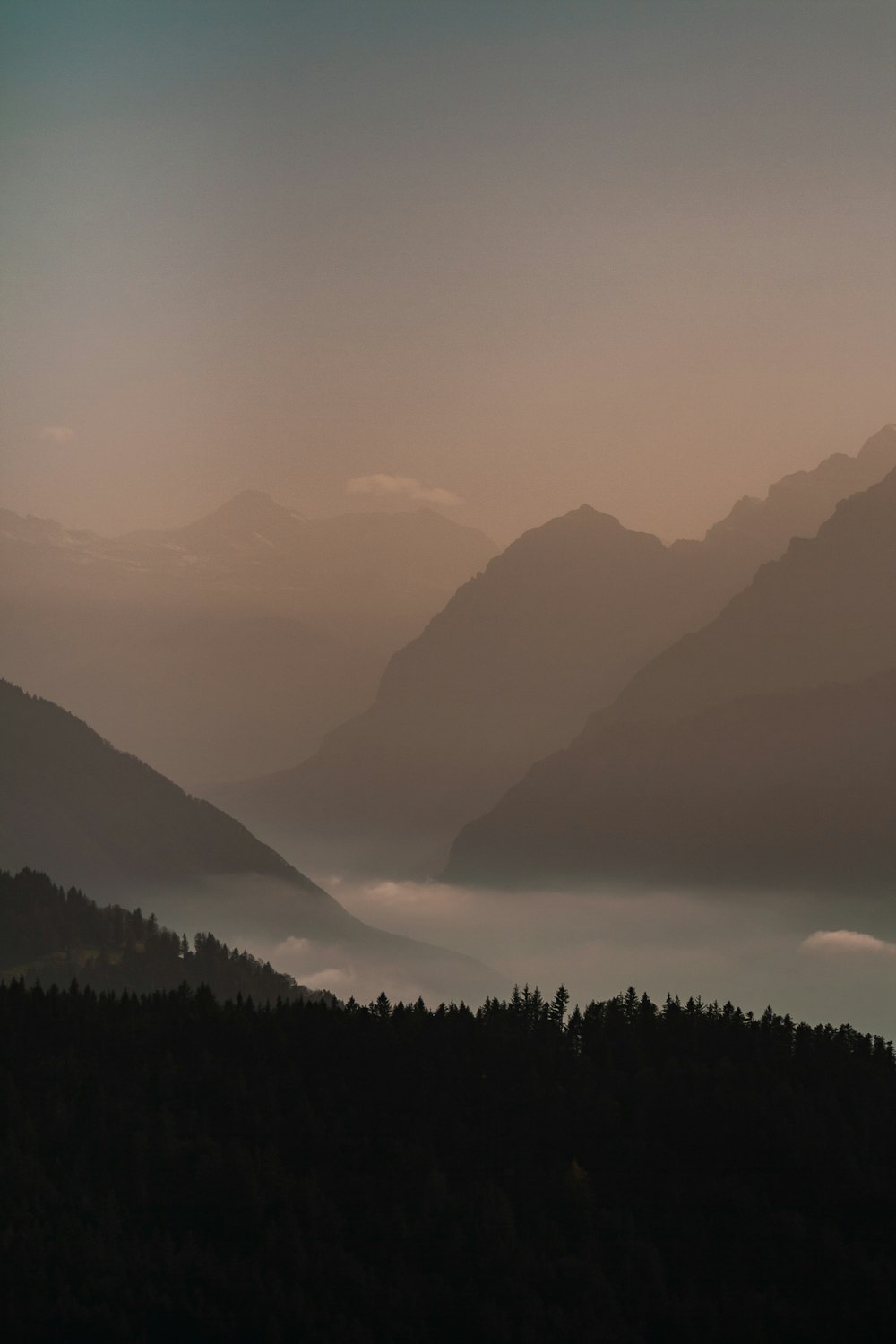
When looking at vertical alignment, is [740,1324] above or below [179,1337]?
above

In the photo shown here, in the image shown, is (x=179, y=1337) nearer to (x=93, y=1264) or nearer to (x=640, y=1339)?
(x=93, y=1264)

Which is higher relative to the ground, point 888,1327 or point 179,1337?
point 888,1327

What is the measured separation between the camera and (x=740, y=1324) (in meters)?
198

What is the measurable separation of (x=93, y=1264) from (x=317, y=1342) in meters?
31.5

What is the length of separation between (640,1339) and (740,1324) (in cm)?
1341

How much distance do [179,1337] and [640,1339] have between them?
6070cm

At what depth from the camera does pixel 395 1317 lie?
200 metres

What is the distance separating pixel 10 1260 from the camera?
200 m

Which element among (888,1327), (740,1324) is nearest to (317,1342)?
(740,1324)

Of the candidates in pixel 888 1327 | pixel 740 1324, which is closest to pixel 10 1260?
pixel 740 1324

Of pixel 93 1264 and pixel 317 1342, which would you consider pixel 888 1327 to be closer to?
pixel 317 1342

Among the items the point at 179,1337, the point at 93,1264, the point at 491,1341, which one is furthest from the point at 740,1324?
the point at 93,1264

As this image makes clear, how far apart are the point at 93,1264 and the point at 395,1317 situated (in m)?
40.8

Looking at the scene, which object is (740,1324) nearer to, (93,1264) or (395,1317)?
(395,1317)
